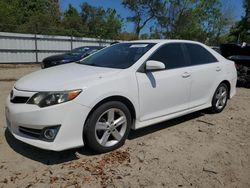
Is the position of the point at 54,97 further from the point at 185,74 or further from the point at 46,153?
the point at 185,74

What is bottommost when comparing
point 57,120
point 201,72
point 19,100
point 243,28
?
point 57,120

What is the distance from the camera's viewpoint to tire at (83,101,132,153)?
128 inches

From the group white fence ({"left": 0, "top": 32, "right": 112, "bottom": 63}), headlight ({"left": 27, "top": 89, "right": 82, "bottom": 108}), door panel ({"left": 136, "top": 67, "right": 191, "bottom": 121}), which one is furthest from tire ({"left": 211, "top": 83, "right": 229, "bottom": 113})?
white fence ({"left": 0, "top": 32, "right": 112, "bottom": 63})

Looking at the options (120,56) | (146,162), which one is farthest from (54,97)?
(120,56)

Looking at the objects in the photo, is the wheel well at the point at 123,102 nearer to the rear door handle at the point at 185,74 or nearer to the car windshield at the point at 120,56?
the car windshield at the point at 120,56

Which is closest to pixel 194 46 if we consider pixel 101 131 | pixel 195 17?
pixel 101 131

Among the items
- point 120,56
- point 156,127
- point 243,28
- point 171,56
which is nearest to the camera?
point 120,56

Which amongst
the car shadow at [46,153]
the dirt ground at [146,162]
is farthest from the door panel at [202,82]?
the car shadow at [46,153]

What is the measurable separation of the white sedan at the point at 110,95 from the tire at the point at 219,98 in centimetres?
39

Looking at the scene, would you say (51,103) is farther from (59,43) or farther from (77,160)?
(59,43)

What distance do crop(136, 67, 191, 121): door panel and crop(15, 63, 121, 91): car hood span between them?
498 mm

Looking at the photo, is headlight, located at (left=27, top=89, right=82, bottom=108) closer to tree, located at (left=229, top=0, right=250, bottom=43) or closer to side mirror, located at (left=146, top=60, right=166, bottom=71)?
side mirror, located at (left=146, top=60, right=166, bottom=71)

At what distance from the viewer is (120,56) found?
420 centimetres

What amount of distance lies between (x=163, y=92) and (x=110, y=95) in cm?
103
